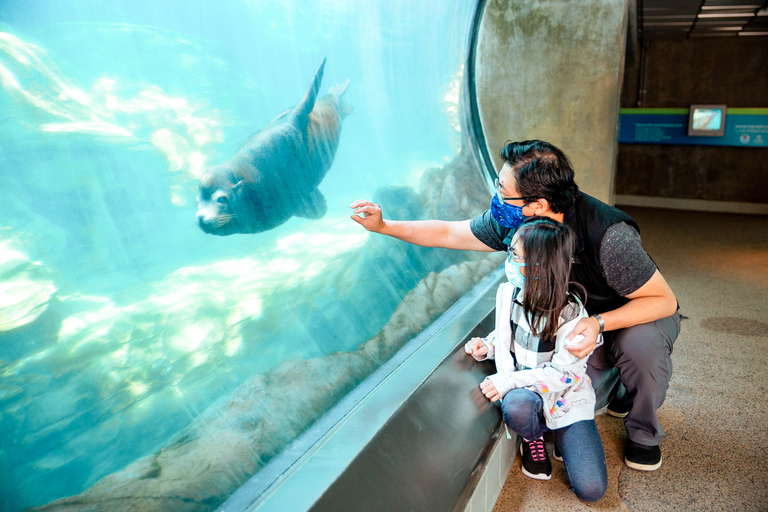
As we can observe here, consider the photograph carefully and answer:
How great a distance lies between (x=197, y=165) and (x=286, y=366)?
0.72m

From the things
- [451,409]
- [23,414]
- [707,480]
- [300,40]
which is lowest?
[707,480]

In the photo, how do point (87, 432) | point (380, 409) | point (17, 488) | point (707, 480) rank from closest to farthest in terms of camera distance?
point (17, 488) < point (87, 432) < point (380, 409) < point (707, 480)

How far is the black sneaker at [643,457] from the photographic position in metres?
2.02

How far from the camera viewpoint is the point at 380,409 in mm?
1551

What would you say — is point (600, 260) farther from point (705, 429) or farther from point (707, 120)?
point (707, 120)

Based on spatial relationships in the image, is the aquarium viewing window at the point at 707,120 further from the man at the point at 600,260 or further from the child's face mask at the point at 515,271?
the child's face mask at the point at 515,271

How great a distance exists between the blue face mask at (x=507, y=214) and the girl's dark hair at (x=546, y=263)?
0.06 m

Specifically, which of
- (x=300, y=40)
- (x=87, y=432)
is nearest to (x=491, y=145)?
(x=300, y=40)

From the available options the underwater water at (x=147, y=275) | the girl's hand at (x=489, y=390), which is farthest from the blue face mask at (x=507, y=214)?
the underwater water at (x=147, y=275)

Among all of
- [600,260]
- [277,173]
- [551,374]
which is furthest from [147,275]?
[600,260]

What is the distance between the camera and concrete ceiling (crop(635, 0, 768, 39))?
711 cm

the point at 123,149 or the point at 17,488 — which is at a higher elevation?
the point at 123,149

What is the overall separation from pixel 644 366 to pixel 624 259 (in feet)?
1.55

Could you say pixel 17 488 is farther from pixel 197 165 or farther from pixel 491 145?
pixel 491 145
